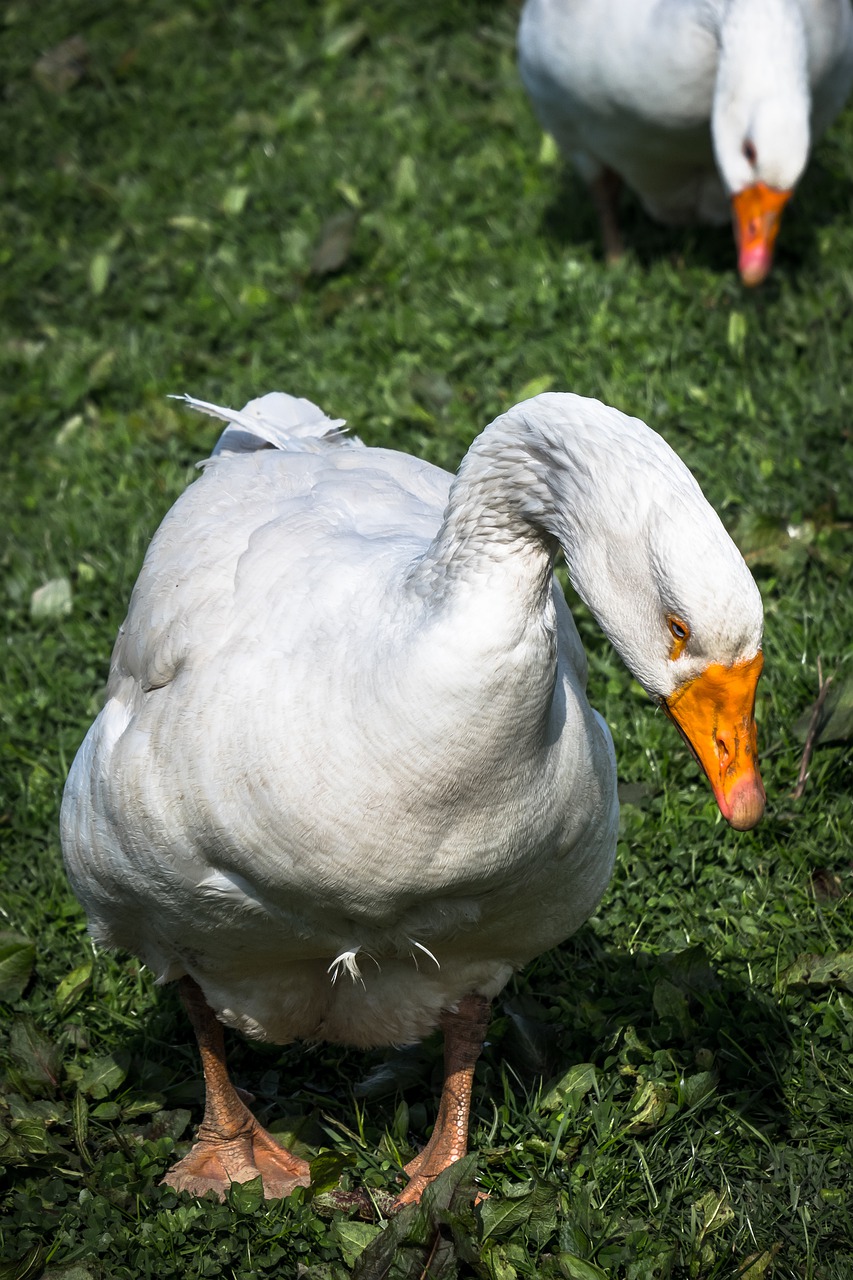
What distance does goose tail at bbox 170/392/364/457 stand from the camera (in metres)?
3.70

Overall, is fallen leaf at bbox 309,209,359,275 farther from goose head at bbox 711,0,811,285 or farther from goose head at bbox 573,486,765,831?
goose head at bbox 573,486,765,831

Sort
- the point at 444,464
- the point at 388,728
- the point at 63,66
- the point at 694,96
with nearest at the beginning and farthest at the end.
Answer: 1. the point at 388,728
2. the point at 444,464
3. the point at 694,96
4. the point at 63,66

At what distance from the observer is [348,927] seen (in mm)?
2795

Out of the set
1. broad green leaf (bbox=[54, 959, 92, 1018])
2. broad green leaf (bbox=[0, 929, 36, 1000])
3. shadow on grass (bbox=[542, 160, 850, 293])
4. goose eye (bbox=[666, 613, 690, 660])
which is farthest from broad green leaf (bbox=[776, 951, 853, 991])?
shadow on grass (bbox=[542, 160, 850, 293])

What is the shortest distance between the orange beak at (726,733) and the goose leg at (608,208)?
14.6ft

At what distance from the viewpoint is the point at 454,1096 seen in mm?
3344

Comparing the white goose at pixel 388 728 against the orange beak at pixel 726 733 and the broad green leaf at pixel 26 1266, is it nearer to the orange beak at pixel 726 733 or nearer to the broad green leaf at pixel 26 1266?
the orange beak at pixel 726 733

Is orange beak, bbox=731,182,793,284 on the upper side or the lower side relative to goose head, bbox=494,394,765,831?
lower

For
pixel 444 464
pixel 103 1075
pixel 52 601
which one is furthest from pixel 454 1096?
pixel 444 464

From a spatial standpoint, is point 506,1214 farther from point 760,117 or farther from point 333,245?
point 333,245

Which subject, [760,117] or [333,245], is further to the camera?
[333,245]

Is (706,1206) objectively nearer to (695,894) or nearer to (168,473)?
(695,894)

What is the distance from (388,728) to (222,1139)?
1.54 m

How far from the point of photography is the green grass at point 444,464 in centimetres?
319
